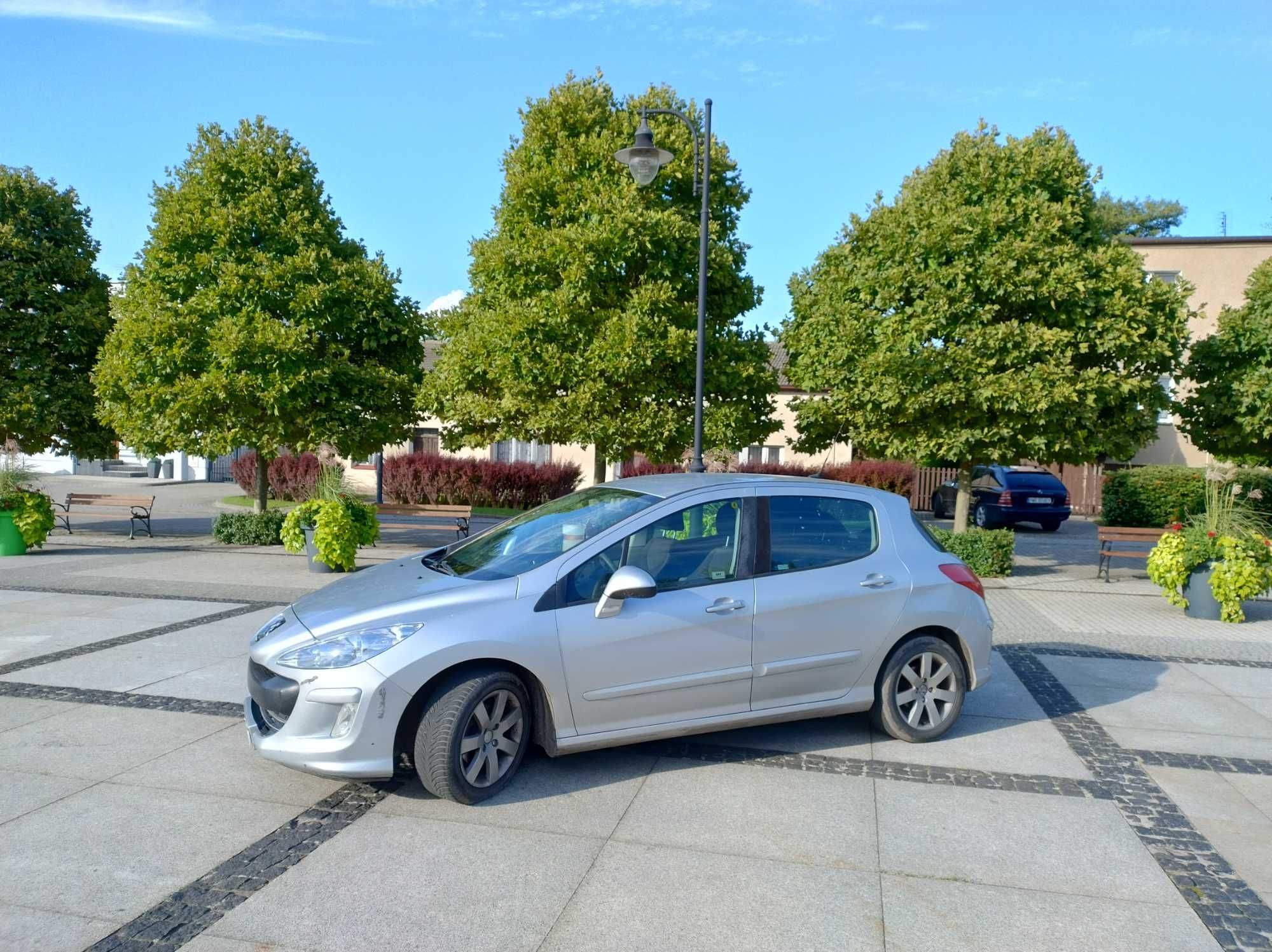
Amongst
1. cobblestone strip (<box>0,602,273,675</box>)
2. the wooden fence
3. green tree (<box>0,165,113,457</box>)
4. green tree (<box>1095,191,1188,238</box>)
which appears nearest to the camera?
cobblestone strip (<box>0,602,273,675</box>)

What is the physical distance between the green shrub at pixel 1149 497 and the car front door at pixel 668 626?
18818 millimetres

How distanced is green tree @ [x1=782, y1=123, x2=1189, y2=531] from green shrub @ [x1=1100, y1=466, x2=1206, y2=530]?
7383 millimetres

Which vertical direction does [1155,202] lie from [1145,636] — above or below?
above

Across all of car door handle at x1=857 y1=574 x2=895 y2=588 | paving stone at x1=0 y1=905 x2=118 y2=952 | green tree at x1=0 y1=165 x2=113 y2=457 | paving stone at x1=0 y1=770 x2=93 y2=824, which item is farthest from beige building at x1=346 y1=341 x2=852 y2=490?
paving stone at x1=0 y1=905 x2=118 y2=952

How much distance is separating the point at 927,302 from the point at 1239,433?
5.98 meters

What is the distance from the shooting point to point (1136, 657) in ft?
29.5

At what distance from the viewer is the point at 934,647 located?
19.5ft

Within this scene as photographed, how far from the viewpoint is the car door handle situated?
5711 millimetres

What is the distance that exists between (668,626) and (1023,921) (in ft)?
6.91

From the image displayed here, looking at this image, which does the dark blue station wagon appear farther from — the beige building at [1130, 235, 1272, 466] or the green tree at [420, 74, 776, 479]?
the green tree at [420, 74, 776, 479]

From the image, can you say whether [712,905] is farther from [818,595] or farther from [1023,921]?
[818,595]

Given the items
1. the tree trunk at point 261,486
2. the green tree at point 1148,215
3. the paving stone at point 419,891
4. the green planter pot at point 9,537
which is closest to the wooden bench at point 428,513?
the tree trunk at point 261,486

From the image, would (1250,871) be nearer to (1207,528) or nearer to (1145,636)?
(1145,636)

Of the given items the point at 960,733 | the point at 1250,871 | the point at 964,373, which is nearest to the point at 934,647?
the point at 960,733
